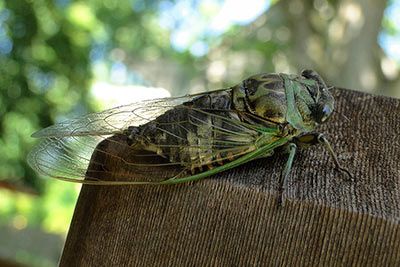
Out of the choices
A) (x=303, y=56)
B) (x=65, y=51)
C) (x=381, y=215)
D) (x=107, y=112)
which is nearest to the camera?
(x=381, y=215)

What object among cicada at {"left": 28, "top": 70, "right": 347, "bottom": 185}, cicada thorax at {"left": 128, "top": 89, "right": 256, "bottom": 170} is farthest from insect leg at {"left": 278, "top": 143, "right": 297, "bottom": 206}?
cicada thorax at {"left": 128, "top": 89, "right": 256, "bottom": 170}

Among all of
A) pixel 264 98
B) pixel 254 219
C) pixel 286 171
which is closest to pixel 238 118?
pixel 264 98

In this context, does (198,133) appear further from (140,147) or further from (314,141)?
(314,141)

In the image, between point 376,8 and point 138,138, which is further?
point 376,8

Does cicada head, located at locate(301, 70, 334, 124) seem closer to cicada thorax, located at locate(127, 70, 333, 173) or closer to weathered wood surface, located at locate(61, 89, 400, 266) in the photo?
cicada thorax, located at locate(127, 70, 333, 173)

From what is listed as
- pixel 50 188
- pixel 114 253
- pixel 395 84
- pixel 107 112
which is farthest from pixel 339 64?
pixel 50 188

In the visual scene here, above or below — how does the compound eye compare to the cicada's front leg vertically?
above

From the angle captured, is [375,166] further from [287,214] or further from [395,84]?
[395,84]
